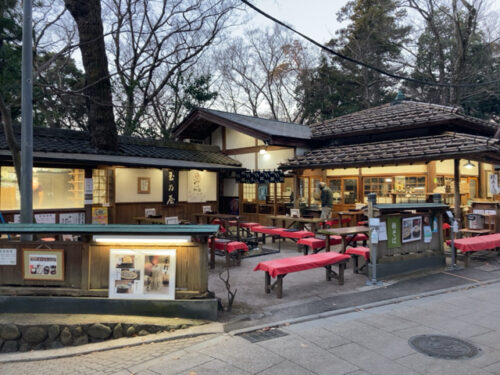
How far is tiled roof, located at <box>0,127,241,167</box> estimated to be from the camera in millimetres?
11817

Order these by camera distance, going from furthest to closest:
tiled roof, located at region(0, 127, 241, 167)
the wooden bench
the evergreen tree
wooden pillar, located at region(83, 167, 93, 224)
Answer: the evergreen tree → wooden pillar, located at region(83, 167, 93, 224) → tiled roof, located at region(0, 127, 241, 167) → the wooden bench

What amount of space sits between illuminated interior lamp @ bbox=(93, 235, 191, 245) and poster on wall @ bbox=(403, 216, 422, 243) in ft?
16.9

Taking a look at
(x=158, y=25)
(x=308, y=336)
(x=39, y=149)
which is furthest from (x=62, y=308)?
(x=158, y=25)

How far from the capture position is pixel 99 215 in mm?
12781

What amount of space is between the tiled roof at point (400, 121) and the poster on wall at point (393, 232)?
6208 millimetres

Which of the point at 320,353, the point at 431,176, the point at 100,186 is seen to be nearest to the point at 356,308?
the point at 320,353

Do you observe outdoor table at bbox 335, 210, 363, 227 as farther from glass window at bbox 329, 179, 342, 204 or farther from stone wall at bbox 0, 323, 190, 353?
stone wall at bbox 0, 323, 190, 353

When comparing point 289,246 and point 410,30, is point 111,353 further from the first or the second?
point 410,30

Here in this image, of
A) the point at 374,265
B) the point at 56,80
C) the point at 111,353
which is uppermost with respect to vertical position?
the point at 56,80

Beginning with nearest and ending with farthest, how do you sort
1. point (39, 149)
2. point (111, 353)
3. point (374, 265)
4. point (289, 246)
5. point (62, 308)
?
point (111, 353)
point (62, 308)
point (374, 265)
point (39, 149)
point (289, 246)

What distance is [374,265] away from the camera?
7.49m

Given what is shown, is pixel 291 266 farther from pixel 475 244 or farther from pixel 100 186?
pixel 100 186

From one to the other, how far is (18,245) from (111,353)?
7.89ft

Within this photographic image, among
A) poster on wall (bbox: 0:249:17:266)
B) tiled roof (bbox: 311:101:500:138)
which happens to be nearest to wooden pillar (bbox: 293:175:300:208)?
tiled roof (bbox: 311:101:500:138)
